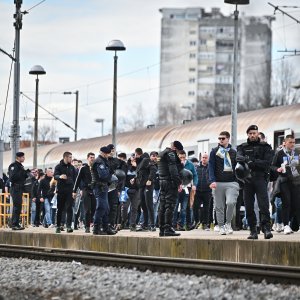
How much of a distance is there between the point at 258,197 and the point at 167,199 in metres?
2.32

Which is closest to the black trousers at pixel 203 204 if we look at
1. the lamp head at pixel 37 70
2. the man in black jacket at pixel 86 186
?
the man in black jacket at pixel 86 186

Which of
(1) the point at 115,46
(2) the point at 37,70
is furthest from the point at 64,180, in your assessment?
(2) the point at 37,70

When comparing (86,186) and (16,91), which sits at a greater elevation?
(16,91)

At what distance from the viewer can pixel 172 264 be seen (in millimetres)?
16875

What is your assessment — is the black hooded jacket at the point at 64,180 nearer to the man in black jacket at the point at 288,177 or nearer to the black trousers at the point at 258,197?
the man in black jacket at the point at 288,177

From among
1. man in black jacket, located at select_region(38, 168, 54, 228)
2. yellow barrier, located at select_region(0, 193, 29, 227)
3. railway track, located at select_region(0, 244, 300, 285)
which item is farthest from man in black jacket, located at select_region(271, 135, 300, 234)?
man in black jacket, located at select_region(38, 168, 54, 228)

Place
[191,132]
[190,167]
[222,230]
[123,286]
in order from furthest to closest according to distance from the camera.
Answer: [191,132], [190,167], [222,230], [123,286]

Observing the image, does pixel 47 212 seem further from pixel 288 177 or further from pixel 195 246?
pixel 195 246

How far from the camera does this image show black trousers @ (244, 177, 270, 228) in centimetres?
1762

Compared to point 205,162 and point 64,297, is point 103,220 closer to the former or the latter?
point 205,162

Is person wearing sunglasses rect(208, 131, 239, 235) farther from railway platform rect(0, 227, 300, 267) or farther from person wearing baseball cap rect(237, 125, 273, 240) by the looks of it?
person wearing baseball cap rect(237, 125, 273, 240)

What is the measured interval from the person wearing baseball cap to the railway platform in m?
0.39

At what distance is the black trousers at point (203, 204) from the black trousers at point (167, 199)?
528cm

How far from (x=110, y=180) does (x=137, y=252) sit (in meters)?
2.22
